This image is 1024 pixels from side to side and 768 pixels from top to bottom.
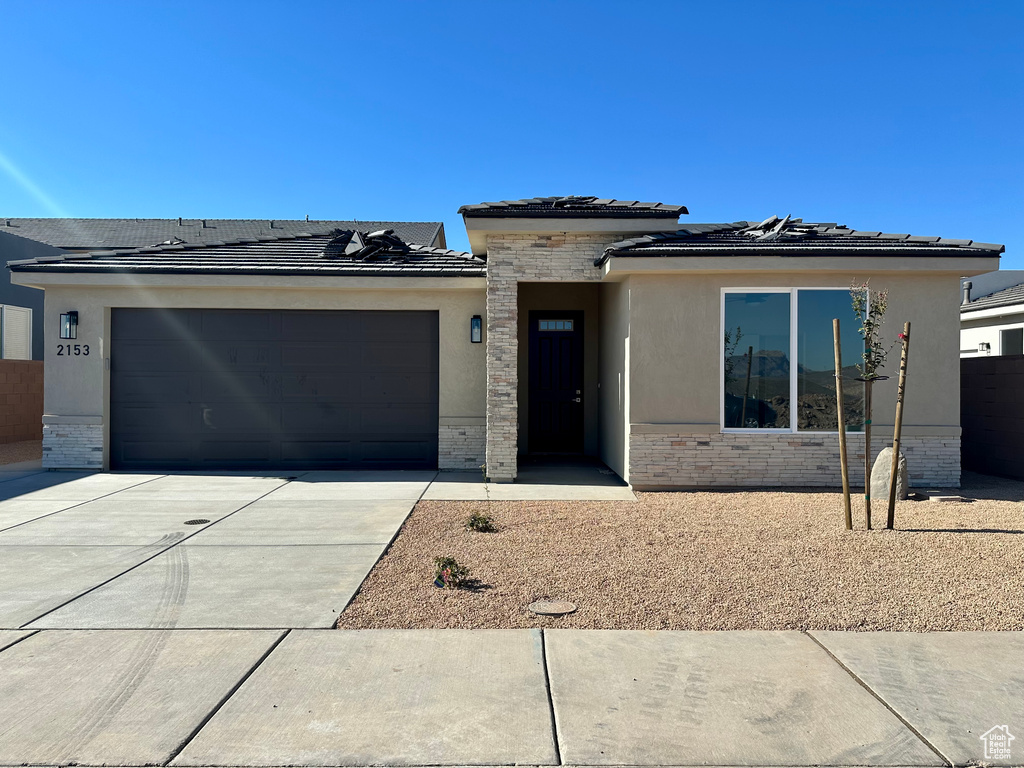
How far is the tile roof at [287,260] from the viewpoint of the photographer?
10.6m

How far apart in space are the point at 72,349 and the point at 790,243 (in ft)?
37.2

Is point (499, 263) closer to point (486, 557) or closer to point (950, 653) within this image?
point (486, 557)

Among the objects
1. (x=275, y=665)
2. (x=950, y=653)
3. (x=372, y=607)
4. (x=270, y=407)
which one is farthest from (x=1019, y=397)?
(x=270, y=407)

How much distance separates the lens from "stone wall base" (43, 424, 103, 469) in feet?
34.9

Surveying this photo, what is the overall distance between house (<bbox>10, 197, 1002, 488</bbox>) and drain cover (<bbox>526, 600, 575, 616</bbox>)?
176 inches

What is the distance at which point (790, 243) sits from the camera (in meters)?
9.52

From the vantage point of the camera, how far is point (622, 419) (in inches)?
383

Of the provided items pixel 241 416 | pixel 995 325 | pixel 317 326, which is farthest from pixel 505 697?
pixel 995 325

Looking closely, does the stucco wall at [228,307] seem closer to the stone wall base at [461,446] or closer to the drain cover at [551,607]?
the stone wall base at [461,446]

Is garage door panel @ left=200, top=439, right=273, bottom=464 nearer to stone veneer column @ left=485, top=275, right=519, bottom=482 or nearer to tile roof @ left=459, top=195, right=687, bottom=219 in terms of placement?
stone veneer column @ left=485, top=275, right=519, bottom=482

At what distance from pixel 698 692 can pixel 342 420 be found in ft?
27.4

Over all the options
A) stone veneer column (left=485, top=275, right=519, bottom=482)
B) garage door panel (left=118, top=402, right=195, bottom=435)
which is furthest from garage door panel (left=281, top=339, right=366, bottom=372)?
stone veneer column (left=485, top=275, right=519, bottom=482)

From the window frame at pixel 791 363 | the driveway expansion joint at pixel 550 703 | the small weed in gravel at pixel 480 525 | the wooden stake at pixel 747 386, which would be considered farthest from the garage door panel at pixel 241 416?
the driveway expansion joint at pixel 550 703

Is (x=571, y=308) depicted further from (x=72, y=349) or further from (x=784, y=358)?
(x=72, y=349)
